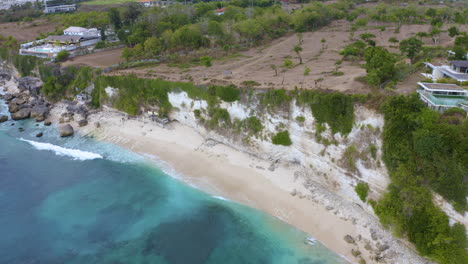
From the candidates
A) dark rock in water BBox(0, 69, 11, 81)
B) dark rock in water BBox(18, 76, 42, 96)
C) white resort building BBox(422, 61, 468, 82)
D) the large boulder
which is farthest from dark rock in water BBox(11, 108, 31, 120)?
white resort building BBox(422, 61, 468, 82)

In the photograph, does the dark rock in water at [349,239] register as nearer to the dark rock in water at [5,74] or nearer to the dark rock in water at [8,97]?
the dark rock in water at [8,97]

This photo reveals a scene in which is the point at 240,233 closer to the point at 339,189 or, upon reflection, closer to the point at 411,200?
the point at 339,189

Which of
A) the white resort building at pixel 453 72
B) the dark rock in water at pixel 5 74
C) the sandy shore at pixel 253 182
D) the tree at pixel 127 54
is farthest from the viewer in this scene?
the dark rock in water at pixel 5 74

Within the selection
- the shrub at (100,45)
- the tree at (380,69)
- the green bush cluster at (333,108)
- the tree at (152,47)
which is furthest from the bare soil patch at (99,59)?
the tree at (380,69)

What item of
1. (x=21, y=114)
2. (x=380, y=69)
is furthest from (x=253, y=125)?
(x=21, y=114)

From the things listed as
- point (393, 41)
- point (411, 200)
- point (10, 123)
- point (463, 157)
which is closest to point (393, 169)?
point (411, 200)
